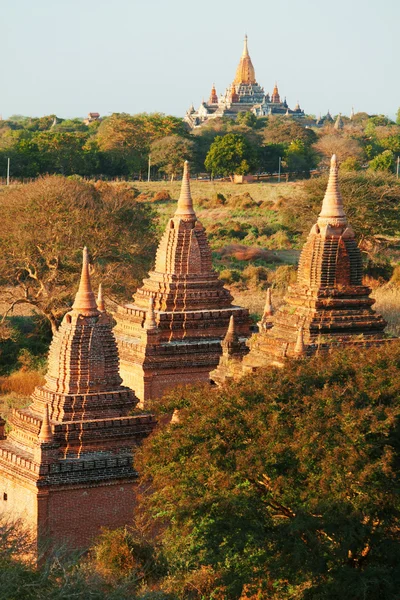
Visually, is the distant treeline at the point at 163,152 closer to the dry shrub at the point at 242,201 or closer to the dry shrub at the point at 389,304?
the dry shrub at the point at 242,201

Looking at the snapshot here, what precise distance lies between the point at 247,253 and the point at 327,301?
3862cm

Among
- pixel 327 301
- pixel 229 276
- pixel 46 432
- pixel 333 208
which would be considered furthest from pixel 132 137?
pixel 46 432

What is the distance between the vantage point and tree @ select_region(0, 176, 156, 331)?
50188 millimetres

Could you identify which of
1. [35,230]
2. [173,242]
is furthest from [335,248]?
[35,230]

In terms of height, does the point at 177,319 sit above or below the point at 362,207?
below

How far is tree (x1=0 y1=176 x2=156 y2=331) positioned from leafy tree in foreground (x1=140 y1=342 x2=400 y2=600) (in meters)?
26.2

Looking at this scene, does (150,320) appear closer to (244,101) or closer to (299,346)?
(299,346)

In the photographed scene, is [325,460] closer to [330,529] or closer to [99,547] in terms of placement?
[330,529]

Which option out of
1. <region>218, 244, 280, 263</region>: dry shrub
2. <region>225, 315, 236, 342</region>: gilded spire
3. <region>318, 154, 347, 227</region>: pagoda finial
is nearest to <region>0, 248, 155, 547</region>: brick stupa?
<region>225, 315, 236, 342</region>: gilded spire

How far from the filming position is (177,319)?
111 feet

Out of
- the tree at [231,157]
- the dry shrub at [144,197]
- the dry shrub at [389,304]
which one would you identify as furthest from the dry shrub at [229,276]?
the tree at [231,157]

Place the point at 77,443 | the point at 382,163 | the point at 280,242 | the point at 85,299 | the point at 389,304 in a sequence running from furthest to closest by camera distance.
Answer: the point at 382,163 → the point at 280,242 → the point at 389,304 → the point at 85,299 → the point at 77,443

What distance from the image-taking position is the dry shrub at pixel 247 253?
66.9m

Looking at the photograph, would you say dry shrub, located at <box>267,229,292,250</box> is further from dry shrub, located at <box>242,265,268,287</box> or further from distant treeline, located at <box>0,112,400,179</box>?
distant treeline, located at <box>0,112,400,179</box>
